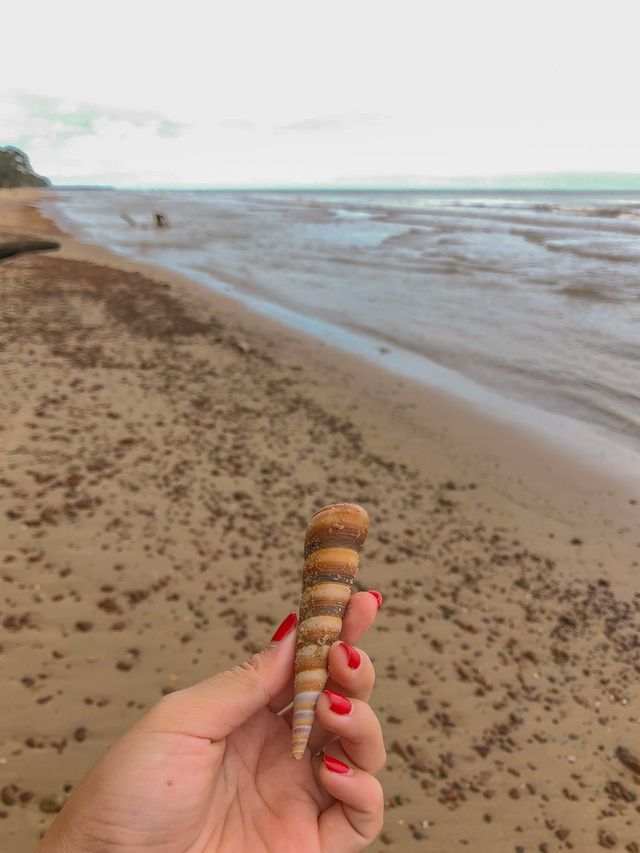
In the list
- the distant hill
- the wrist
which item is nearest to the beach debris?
the wrist

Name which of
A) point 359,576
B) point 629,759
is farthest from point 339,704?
point 359,576

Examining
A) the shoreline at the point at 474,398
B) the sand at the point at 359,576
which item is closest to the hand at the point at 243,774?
the sand at the point at 359,576

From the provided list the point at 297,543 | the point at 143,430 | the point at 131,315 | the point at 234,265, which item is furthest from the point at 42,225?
the point at 297,543

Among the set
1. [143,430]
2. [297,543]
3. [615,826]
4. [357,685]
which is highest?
[357,685]

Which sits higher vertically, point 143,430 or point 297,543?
point 143,430

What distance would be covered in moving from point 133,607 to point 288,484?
2.32 metres

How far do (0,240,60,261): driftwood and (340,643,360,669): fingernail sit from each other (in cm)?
1988

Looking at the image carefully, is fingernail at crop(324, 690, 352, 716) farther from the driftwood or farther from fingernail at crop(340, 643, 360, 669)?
the driftwood

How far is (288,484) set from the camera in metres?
5.90

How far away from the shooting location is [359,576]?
4.68 m

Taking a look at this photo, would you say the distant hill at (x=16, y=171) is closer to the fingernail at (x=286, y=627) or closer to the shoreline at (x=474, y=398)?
the shoreline at (x=474, y=398)

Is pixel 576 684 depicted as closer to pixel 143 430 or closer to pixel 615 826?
pixel 615 826

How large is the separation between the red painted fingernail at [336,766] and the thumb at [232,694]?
32 centimetres

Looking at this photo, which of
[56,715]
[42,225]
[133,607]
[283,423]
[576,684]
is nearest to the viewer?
[56,715]
